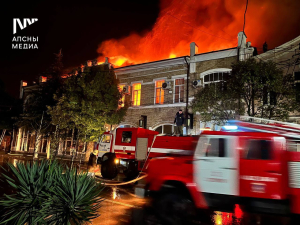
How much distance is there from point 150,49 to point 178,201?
2565cm

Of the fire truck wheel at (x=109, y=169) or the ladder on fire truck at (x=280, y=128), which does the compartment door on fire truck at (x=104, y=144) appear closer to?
the fire truck wheel at (x=109, y=169)

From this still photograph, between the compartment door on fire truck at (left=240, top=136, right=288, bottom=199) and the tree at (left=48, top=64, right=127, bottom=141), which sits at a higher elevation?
the tree at (left=48, top=64, right=127, bottom=141)

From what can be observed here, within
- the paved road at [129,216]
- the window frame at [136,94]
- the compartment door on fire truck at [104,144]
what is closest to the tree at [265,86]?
the paved road at [129,216]

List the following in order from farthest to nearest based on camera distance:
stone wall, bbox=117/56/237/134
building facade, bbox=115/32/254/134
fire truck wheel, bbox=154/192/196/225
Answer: stone wall, bbox=117/56/237/134 < building facade, bbox=115/32/254/134 < fire truck wheel, bbox=154/192/196/225

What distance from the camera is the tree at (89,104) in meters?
18.1

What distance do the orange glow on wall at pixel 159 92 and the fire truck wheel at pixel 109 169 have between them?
865 centimetres

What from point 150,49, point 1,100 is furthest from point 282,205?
point 1,100

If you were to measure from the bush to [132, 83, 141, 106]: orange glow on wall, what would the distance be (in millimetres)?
17536

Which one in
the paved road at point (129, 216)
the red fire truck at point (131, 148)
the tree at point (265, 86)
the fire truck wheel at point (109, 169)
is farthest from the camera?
the fire truck wheel at point (109, 169)

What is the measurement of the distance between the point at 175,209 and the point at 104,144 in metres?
10.0

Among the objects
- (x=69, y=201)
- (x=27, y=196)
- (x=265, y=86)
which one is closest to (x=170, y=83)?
(x=265, y=86)

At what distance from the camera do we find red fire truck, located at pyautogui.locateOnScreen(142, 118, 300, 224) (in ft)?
16.9

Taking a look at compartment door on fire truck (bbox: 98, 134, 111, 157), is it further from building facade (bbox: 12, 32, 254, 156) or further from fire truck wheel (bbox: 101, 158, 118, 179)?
building facade (bbox: 12, 32, 254, 156)

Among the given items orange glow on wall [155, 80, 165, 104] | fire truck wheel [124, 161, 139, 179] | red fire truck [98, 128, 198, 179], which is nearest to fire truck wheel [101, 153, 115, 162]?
red fire truck [98, 128, 198, 179]
